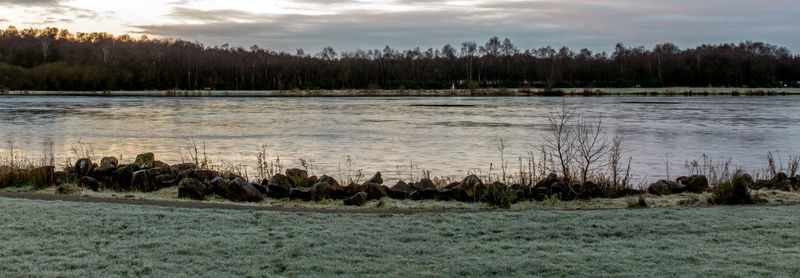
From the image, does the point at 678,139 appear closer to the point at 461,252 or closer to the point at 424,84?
the point at 461,252

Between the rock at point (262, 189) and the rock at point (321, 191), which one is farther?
the rock at point (262, 189)

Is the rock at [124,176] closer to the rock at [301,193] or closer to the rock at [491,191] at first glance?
the rock at [301,193]

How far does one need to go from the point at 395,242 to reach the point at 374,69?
12605cm

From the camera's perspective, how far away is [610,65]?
12888cm

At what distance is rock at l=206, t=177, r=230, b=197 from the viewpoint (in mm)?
10312

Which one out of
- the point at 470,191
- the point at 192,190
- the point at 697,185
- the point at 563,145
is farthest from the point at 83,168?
the point at 697,185

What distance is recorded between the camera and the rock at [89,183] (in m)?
11.0

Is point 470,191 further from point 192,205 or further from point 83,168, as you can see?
point 83,168

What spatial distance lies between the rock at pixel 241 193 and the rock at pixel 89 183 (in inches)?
99.5

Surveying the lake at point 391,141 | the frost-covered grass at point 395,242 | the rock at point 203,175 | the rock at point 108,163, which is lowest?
the lake at point 391,141

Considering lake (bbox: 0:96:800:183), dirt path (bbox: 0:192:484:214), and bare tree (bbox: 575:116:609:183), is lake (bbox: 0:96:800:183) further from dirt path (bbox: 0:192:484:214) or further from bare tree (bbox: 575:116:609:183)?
dirt path (bbox: 0:192:484:214)

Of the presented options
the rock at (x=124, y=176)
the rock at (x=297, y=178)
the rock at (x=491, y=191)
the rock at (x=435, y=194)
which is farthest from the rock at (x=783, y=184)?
the rock at (x=124, y=176)

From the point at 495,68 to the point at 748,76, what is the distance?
44.1 meters

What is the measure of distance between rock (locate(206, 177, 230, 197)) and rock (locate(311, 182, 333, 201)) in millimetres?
1348
